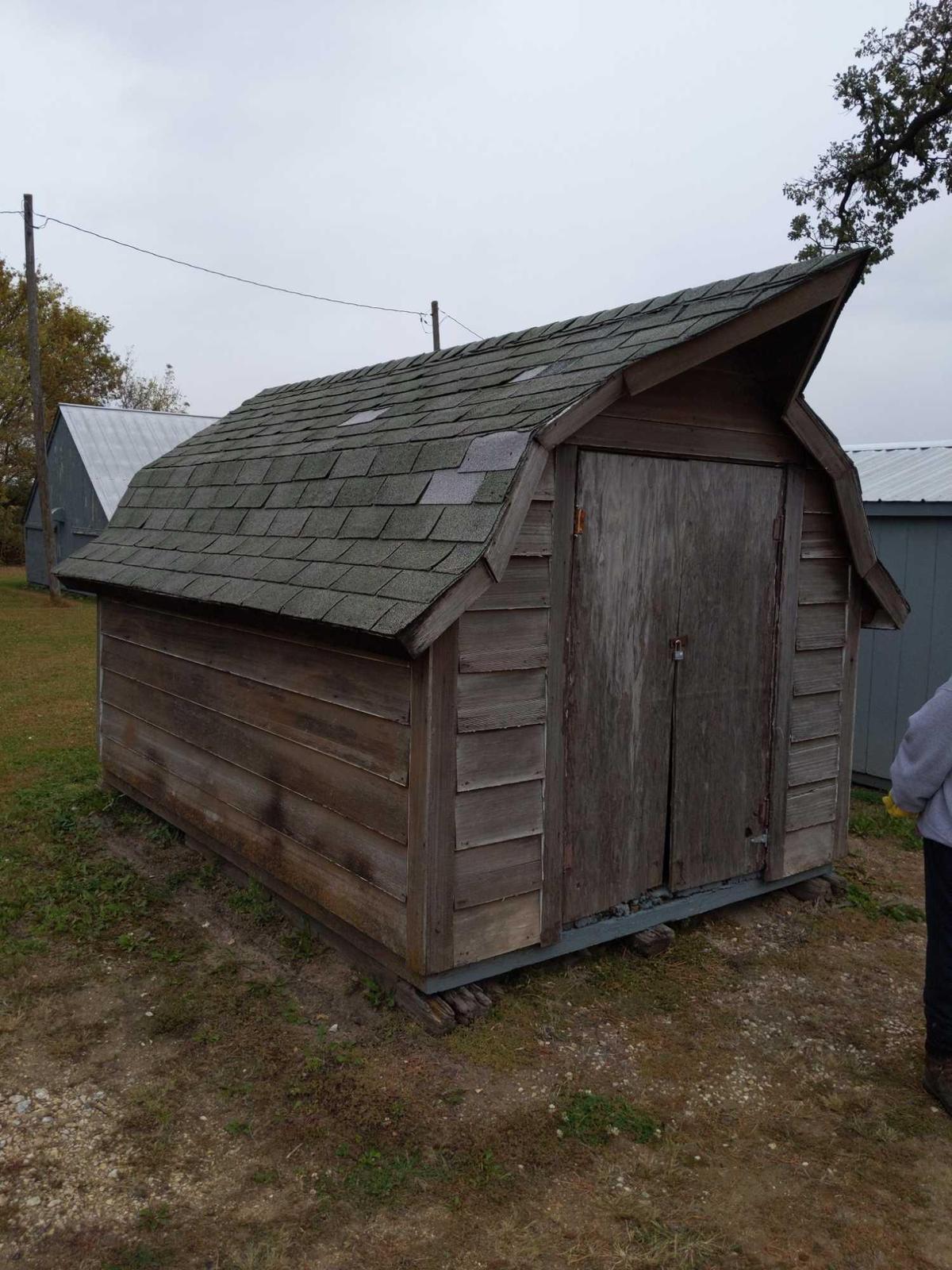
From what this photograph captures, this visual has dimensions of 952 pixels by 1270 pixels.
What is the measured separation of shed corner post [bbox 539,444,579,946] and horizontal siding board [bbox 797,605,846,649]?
1.81 meters

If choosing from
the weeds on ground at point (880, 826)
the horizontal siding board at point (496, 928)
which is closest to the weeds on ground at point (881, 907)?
the weeds on ground at point (880, 826)

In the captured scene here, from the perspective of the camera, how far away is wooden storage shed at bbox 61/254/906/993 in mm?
4293

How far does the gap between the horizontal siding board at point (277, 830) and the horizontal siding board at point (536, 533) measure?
1.51 m

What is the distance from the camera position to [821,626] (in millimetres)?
5801

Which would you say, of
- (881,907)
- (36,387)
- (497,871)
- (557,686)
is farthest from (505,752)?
(36,387)

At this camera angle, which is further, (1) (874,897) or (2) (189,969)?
(1) (874,897)

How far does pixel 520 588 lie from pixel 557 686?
0.53 m

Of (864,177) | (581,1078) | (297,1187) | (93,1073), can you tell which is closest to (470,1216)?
(297,1187)

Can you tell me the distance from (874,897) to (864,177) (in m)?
13.8

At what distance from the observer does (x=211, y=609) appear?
576 centimetres

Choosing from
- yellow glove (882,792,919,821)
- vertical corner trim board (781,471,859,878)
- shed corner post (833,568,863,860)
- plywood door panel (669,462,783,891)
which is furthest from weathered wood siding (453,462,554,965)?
shed corner post (833,568,863,860)

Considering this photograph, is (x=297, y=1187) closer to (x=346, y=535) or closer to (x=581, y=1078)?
(x=581, y=1078)

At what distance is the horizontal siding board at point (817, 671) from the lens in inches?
225

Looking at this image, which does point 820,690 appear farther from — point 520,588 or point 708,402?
point 520,588
